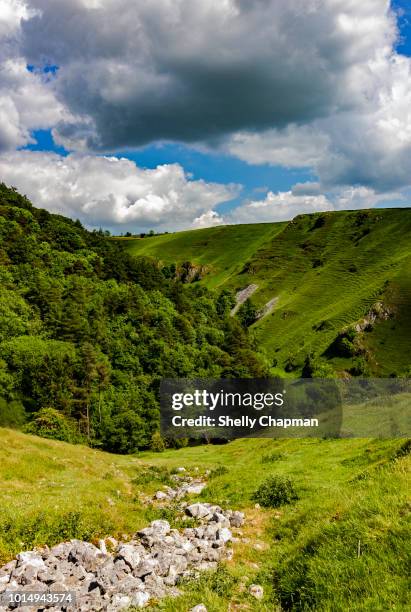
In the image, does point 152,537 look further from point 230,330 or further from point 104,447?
point 230,330

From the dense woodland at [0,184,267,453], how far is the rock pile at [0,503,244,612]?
232 ft

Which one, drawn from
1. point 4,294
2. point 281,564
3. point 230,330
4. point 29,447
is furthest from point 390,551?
point 230,330

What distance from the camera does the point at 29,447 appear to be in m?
38.2

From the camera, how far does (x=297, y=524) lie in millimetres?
16344

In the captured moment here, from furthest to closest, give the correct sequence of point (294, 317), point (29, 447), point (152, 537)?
point (294, 317) < point (29, 447) < point (152, 537)

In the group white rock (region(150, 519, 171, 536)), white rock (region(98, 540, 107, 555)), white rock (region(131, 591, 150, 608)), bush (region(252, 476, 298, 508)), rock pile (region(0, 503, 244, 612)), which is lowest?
bush (region(252, 476, 298, 508))

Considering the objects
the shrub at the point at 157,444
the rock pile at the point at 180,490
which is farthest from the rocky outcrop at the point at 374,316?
the rock pile at the point at 180,490

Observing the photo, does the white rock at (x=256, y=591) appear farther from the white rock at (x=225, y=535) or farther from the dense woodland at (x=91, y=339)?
the dense woodland at (x=91, y=339)

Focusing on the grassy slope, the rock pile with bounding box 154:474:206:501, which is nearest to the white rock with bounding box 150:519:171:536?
the grassy slope

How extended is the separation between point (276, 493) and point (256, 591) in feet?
35.3

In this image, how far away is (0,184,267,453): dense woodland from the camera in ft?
311

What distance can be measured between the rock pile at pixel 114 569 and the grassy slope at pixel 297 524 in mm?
853

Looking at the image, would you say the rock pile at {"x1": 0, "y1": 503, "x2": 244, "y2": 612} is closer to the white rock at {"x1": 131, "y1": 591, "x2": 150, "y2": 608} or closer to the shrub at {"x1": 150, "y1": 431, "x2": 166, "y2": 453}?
the white rock at {"x1": 131, "y1": 591, "x2": 150, "y2": 608}

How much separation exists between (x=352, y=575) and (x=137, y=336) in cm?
12077
